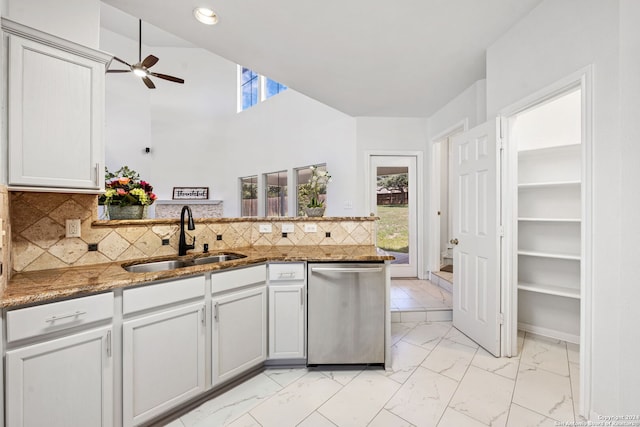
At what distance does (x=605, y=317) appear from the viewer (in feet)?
4.80

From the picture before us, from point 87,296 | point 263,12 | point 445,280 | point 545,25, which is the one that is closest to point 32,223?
point 87,296

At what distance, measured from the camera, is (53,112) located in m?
1.46

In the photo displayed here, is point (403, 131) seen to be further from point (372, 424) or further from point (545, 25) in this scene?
point (372, 424)

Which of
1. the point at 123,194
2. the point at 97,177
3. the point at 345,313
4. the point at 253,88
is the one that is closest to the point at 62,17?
the point at 97,177

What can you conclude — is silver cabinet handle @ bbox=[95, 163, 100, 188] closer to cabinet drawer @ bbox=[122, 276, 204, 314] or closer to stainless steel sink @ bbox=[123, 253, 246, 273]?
stainless steel sink @ bbox=[123, 253, 246, 273]

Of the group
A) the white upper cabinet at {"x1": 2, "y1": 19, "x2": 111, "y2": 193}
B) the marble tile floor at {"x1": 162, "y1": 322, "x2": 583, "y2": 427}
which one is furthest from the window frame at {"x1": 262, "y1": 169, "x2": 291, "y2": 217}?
the white upper cabinet at {"x1": 2, "y1": 19, "x2": 111, "y2": 193}

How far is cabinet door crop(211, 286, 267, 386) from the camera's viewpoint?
70.2 inches

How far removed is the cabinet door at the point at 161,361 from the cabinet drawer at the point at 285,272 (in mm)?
533

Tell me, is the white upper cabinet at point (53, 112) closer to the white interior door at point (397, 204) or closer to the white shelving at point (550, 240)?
the white shelving at point (550, 240)

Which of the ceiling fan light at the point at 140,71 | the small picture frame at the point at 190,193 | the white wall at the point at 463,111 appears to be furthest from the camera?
the small picture frame at the point at 190,193

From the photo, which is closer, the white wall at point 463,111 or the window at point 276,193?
the white wall at point 463,111

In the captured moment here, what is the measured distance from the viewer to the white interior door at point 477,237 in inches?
89.1

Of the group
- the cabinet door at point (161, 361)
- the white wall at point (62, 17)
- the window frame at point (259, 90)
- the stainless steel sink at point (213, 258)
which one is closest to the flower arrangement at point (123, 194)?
the stainless steel sink at point (213, 258)

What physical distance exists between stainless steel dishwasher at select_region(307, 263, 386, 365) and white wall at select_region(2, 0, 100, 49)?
2.05 m
